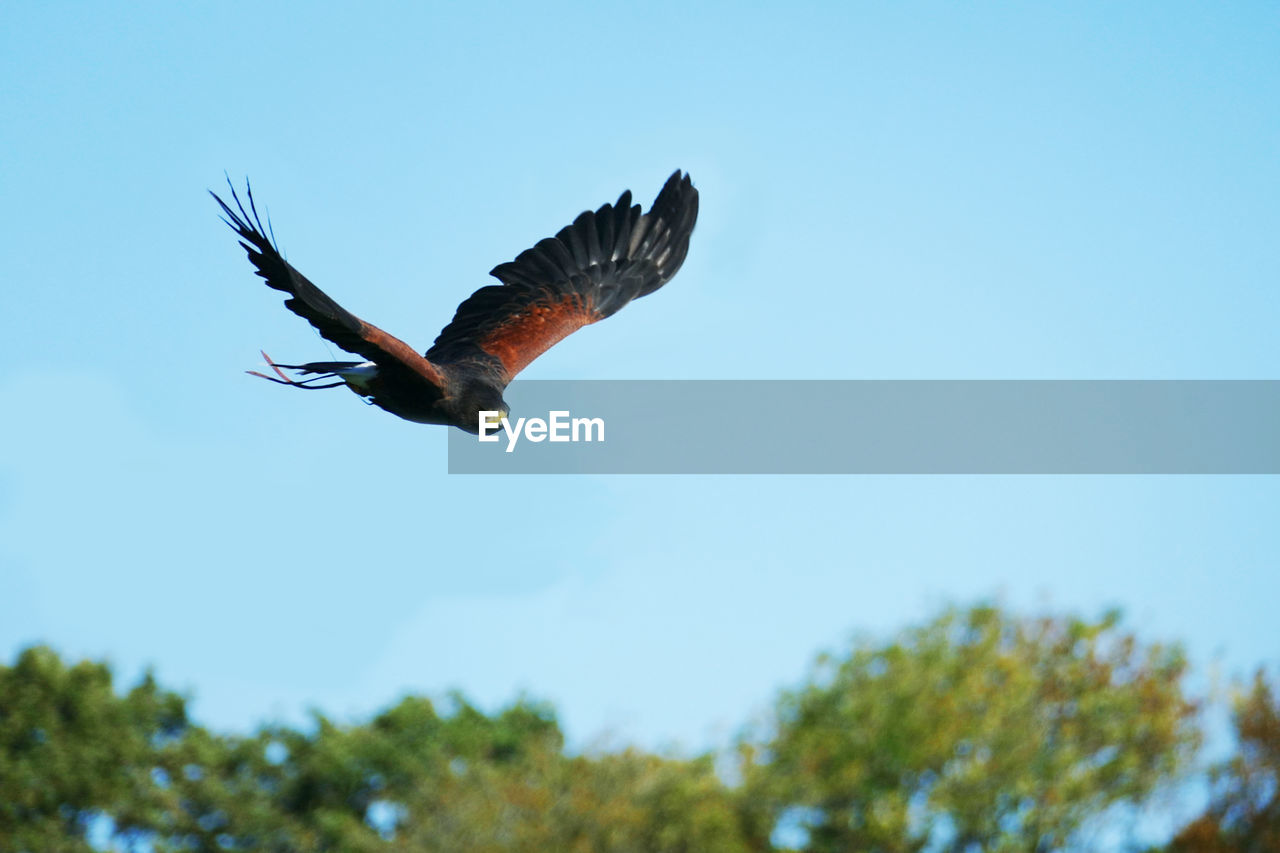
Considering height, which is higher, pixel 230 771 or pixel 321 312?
pixel 230 771

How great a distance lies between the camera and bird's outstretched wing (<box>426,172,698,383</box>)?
1362 cm

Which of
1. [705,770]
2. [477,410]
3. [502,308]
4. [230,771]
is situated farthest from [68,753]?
[477,410]

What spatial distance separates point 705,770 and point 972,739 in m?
3.84

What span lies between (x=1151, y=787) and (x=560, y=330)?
13.0 meters

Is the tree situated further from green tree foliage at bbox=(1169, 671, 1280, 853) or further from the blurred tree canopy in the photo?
green tree foliage at bbox=(1169, 671, 1280, 853)

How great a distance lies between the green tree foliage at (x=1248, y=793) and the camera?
20.8m

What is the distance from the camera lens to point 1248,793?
2139 cm

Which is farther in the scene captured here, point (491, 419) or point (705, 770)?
point (705, 770)

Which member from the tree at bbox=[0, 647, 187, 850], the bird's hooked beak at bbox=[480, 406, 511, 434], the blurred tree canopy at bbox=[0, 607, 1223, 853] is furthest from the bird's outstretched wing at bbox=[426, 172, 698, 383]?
the tree at bbox=[0, 647, 187, 850]

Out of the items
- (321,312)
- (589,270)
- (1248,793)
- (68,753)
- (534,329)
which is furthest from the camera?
(68,753)

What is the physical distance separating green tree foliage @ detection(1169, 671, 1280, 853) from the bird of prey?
11983 mm

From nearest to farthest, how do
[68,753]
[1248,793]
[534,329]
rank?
[534,329]
[1248,793]
[68,753]

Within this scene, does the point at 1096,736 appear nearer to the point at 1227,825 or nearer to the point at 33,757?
the point at 1227,825

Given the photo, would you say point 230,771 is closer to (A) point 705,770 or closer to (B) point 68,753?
(B) point 68,753
